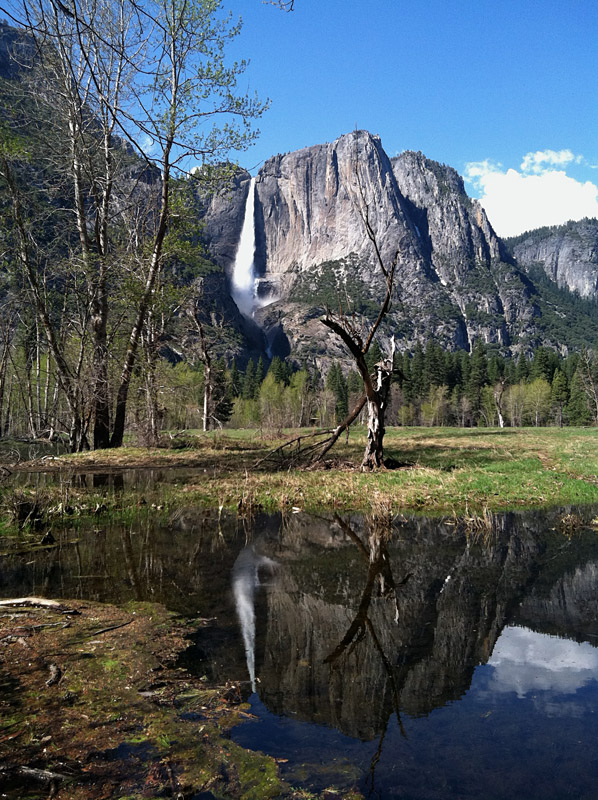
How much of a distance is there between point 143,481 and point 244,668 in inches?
457

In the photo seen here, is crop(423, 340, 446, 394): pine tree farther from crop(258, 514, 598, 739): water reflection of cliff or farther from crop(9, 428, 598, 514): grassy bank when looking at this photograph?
crop(258, 514, 598, 739): water reflection of cliff

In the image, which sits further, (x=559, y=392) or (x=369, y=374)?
(x=559, y=392)

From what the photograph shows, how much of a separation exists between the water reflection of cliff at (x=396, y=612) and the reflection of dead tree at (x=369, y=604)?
1 cm

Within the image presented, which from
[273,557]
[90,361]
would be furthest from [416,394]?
[273,557]

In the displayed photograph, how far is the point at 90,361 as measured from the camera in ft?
67.3

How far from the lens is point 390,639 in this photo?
14.5 feet

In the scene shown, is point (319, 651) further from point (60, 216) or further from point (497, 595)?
point (60, 216)

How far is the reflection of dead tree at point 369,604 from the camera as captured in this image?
11.8 ft

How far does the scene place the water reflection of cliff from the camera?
11.7ft

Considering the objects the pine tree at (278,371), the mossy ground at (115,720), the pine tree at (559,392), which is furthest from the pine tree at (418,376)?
the mossy ground at (115,720)

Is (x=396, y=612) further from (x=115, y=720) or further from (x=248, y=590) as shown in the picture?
(x=115, y=720)

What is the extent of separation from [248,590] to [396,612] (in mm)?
1741

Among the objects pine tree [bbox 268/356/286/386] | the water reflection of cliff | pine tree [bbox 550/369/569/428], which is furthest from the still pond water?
pine tree [bbox 268/356/286/386]

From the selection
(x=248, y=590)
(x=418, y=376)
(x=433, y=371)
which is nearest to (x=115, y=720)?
(x=248, y=590)
